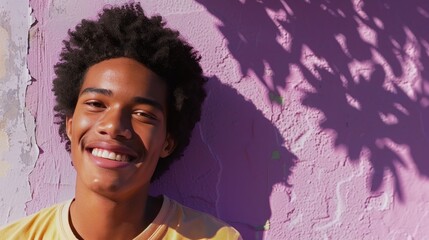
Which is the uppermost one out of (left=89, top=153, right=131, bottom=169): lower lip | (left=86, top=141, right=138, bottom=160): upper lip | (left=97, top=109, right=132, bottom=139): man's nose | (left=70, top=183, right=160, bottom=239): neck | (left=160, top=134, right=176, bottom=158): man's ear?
(left=97, top=109, right=132, bottom=139): man's nose

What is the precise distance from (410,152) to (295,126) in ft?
1.72

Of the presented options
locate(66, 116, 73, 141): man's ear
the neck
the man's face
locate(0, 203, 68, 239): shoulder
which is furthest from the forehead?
locate(0, 203, 68, 239): shoulder

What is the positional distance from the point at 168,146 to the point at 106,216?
36cm

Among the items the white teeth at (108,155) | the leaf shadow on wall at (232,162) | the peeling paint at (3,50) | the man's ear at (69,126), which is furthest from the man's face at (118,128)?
the peeling paint at (3,50)

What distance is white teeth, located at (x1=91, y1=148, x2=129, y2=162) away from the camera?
6.70ft

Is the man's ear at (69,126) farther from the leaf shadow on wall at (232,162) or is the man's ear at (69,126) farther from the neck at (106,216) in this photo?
the leaf shadow on wall at (232,162)

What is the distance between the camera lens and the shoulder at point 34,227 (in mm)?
2195

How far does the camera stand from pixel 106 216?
2139mm

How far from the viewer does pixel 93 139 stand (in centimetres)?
205

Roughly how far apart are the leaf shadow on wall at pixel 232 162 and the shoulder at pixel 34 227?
0.56 metres

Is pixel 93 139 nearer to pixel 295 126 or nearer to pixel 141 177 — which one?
pixel 141 177

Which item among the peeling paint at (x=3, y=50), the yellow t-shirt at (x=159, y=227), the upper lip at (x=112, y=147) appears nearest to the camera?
the upper lip at (x=112, y=147)

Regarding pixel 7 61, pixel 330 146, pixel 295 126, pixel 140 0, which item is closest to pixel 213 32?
pixel 140 0

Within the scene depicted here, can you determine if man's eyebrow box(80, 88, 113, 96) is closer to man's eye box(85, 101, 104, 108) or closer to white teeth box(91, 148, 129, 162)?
man's eye box(85, 101, 104, 108)
